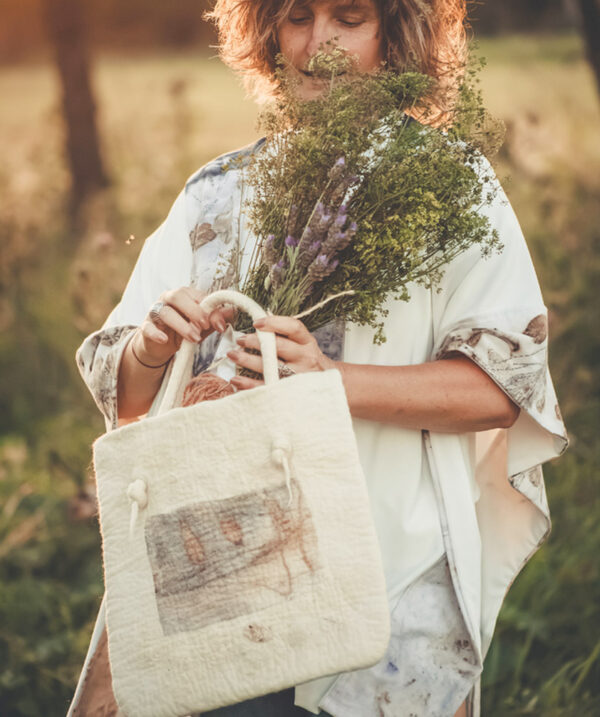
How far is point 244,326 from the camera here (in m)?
1.51

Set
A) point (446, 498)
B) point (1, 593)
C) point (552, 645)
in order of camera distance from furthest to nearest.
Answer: point (1, 593) → point (552, 645) → point (446, 498)

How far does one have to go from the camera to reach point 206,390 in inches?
57.7

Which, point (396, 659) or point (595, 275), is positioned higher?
point (595, 275)

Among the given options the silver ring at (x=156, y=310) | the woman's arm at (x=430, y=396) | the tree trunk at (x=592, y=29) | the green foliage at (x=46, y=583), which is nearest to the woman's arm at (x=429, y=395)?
the woman's arm at (x=430, y=396)

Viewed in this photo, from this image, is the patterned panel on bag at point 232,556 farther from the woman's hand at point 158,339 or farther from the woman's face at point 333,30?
Result: the woman's face at point 333,30

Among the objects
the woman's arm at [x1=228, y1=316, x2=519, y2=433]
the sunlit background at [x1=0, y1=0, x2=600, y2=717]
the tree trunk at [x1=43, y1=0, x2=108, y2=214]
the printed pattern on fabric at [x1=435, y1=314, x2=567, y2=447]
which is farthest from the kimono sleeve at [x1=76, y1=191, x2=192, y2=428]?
the tree trunk at [x1=43, y1=0, x2=108, y2=214]

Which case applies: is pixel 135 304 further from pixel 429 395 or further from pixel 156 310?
pixel 429 395

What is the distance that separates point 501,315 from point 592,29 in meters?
2.92

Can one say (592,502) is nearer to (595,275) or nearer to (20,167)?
(595,275)

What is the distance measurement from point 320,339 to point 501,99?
237 inches

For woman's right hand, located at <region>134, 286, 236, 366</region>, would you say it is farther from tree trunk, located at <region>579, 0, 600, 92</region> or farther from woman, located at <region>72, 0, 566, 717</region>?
tree trunk, located at <region>579, 0, 600, 92</region>

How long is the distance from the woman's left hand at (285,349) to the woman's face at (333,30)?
509 mm

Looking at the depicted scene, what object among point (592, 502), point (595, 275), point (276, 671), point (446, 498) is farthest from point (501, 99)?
point (276, 671)

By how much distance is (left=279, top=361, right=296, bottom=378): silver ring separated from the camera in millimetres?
1406
